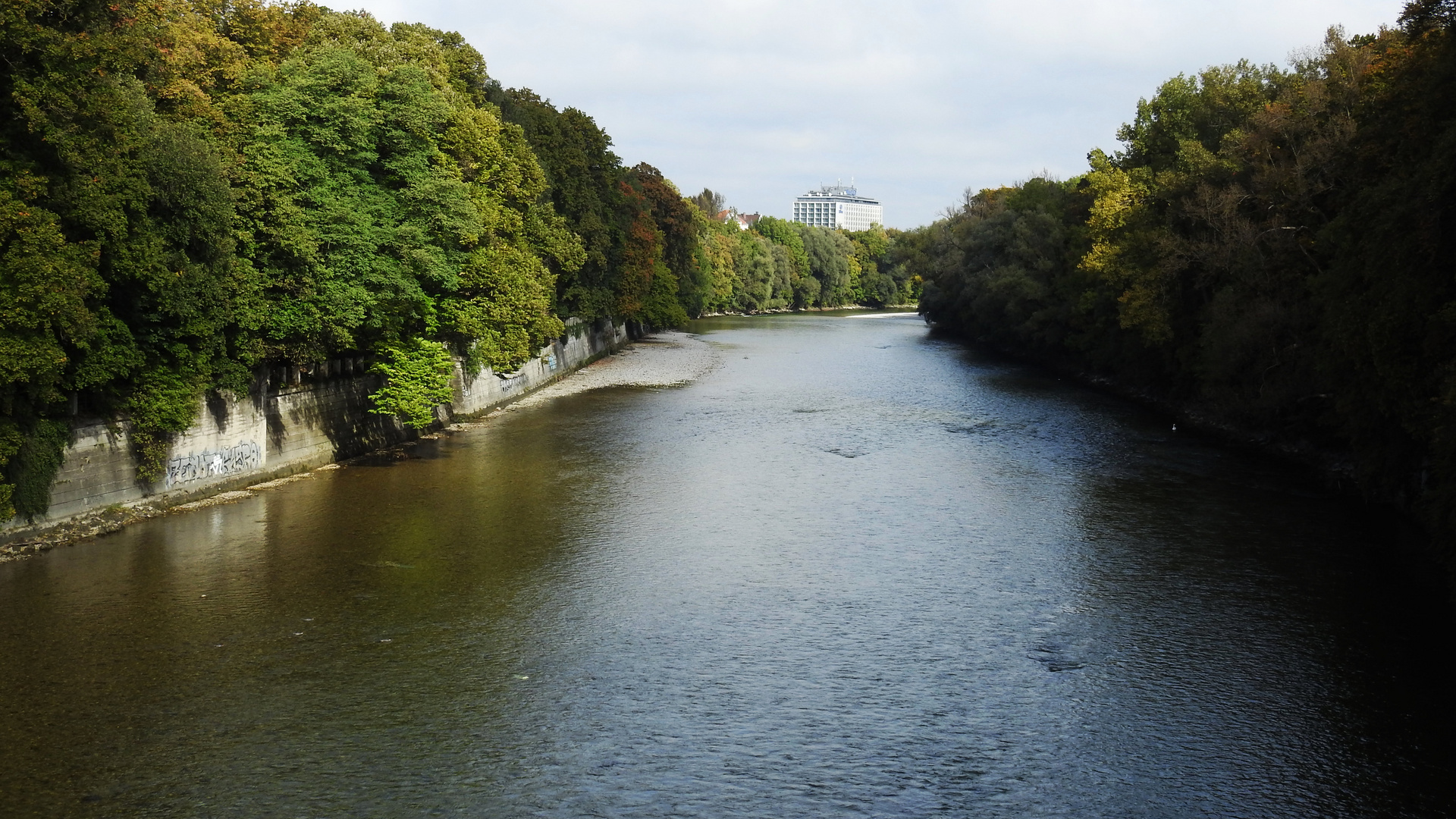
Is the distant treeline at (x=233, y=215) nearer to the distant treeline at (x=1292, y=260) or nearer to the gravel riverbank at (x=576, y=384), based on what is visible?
the gravel riverbank at (x=576, y=384)

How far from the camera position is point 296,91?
31.8 meters

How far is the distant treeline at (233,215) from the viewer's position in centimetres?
2272

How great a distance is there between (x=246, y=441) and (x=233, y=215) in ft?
22.9

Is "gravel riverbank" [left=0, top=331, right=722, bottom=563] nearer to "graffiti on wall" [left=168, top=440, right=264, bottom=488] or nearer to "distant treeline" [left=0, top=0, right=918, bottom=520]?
"graffiti on wall" [left=168, top=440, right=264, bottom=488]

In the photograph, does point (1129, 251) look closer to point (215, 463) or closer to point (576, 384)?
point (576, 384)

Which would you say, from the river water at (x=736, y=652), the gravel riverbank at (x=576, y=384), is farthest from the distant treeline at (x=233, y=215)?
the river water at (x=736, y=652)

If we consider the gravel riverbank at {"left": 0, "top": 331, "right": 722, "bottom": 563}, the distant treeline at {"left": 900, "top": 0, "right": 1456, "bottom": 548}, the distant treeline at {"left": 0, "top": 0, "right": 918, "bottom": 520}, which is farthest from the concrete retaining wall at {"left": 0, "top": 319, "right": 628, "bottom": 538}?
the distant treeline at {"left": 900, "top": 0, "right": 1456, "bottom": 548}

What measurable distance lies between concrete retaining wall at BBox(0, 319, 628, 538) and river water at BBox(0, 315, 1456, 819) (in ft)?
4.18

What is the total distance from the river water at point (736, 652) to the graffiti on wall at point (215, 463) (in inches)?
50.9

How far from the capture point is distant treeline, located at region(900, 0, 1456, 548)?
861 inches

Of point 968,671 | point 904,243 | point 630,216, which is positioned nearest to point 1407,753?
point 968,671

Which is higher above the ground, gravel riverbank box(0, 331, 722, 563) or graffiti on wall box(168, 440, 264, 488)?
graffiti on wall box(168, 440, 264, 488)

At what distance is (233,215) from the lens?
27.6 meters

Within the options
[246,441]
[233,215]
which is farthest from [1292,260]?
[246,441]
